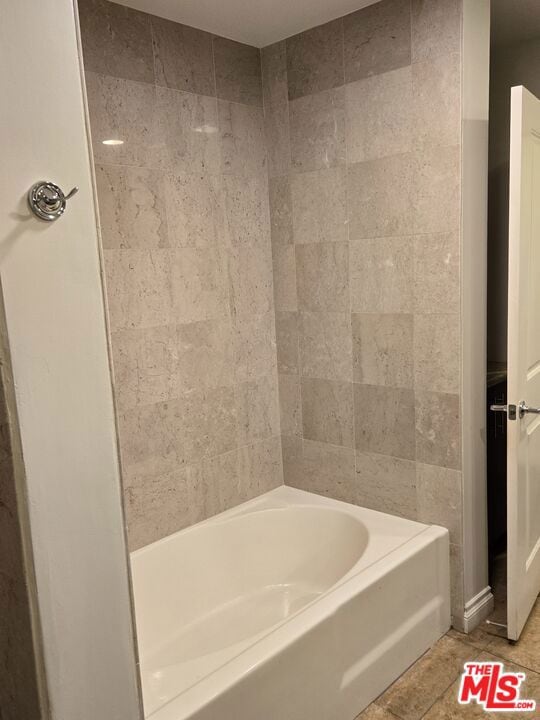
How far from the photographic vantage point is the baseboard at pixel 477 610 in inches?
99.6

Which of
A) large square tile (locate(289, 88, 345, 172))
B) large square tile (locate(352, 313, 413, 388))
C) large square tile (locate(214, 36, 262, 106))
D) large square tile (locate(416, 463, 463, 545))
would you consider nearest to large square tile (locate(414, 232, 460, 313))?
large square tile (locate(352, 313, 413, 388))

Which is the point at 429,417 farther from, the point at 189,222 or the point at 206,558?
the point at 189,222

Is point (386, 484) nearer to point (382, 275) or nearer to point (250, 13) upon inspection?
point (382, 275)

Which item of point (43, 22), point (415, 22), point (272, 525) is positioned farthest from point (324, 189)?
point (43, 22)

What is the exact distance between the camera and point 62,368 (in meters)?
0.99

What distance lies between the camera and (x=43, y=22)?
93 cm

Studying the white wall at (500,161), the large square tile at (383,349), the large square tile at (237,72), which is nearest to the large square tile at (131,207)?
the large square tile at (237,72)

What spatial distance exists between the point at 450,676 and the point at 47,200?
2164 mm

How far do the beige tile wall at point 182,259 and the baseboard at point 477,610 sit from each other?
3.42ft

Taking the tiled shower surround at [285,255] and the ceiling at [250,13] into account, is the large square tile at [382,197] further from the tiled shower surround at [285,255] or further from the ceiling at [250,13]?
the ceiling at [250,13]

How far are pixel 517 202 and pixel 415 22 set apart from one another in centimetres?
77

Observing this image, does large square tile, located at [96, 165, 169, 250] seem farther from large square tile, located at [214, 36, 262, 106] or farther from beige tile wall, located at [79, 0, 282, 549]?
large square tile, located at [214, 36, 262, 106]

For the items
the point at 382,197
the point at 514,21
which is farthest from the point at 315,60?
the point at 514,21

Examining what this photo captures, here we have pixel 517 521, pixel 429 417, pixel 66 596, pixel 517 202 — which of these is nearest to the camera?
pixel 66 596
